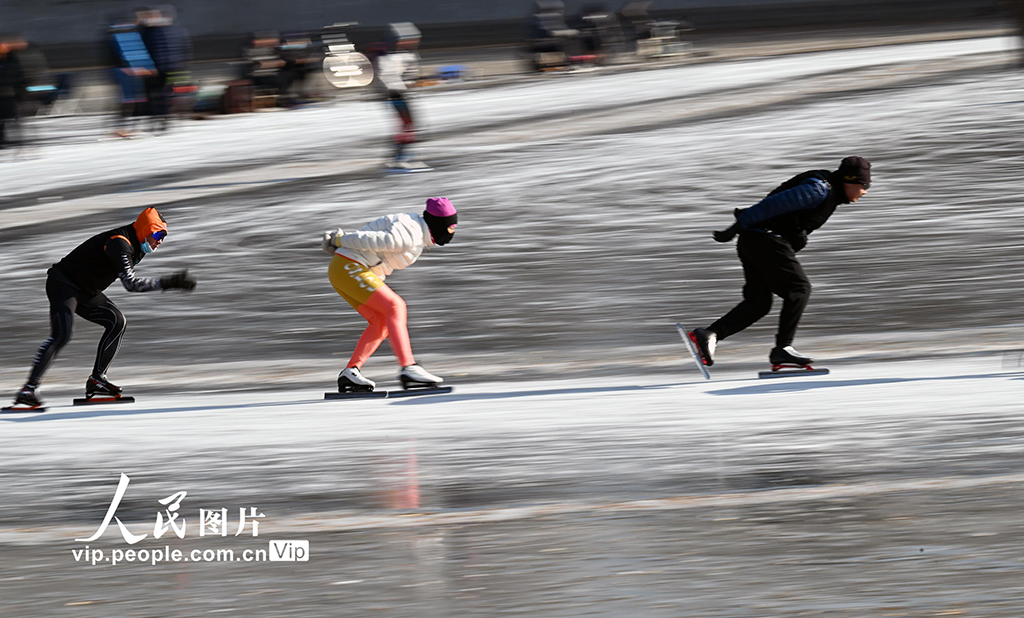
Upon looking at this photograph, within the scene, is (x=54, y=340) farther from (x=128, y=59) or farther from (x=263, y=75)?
(x=263, y=75)

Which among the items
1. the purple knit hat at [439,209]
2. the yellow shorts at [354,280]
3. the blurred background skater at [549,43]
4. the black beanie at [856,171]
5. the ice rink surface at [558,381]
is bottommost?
the blurred background skater at [549,43]

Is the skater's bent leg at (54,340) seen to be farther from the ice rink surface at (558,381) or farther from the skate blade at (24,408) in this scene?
the ice rink surface at (558,381)

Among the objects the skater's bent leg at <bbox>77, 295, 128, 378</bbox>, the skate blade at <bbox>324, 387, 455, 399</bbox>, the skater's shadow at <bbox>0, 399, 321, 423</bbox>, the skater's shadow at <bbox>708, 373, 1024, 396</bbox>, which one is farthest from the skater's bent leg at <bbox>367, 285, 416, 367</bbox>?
the skater's shadow at <bbox>708, 373, 1024, 396</bbox>

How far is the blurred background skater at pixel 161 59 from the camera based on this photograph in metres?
20.8

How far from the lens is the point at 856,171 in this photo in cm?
835

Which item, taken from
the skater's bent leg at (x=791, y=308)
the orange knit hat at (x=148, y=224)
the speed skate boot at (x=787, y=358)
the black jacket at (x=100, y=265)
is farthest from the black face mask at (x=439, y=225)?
the speed skate boot at (x=787, y=358)

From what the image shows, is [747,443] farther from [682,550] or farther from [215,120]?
[215,120]

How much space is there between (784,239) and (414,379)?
267 centimetres

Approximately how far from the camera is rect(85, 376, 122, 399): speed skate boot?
344 inches

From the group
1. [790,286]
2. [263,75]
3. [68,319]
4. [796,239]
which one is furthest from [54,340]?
[263,75]

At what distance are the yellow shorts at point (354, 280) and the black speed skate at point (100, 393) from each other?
1.81 metres

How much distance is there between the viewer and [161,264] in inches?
529

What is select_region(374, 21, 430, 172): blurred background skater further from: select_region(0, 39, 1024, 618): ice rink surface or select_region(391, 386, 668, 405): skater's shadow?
select_region(391, 386, 668, 405): skater's shadow

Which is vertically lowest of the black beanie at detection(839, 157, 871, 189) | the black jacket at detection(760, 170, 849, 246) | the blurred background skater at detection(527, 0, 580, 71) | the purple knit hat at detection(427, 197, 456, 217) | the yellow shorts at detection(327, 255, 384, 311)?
the blurred background skater at detection(527, 0, 580, 71)
